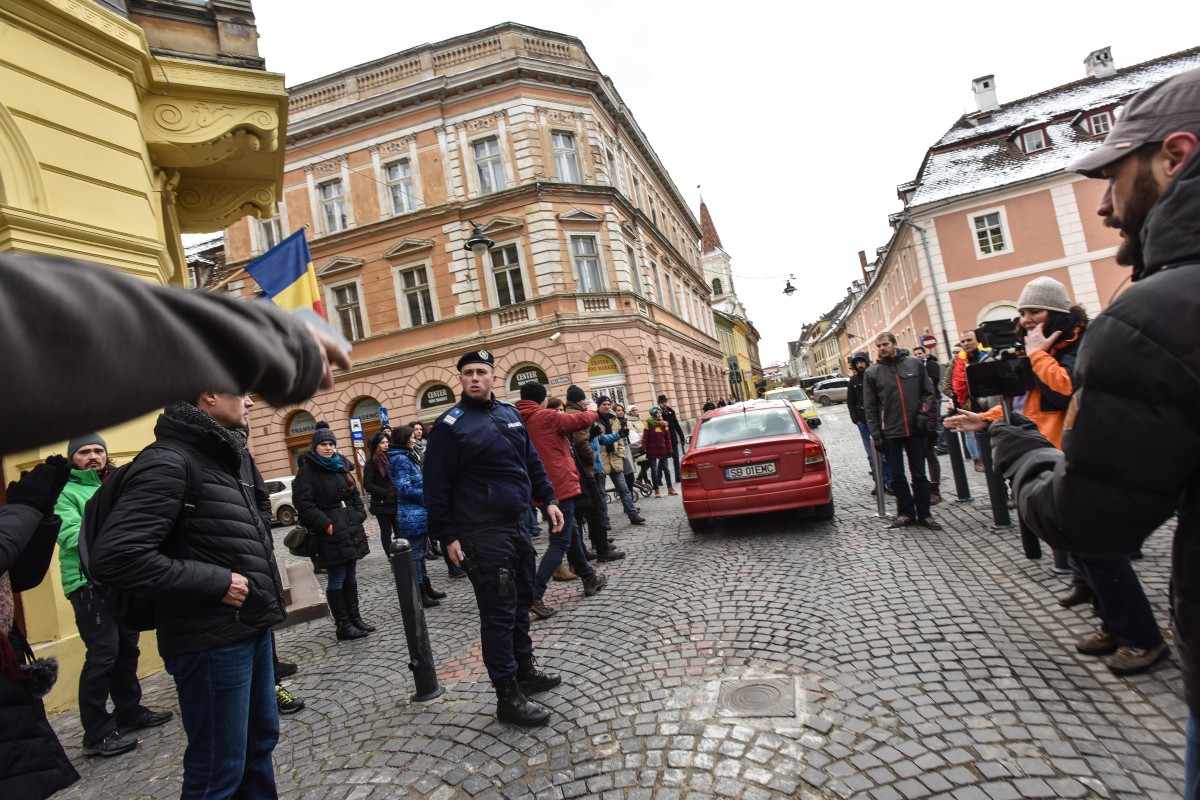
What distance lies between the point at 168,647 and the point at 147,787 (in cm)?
165

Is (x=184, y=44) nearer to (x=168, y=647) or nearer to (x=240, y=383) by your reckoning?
(x=168, y=647)

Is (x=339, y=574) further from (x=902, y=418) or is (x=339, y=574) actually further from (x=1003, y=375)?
(x=902, y=418)

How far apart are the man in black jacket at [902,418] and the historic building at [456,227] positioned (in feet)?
49.7

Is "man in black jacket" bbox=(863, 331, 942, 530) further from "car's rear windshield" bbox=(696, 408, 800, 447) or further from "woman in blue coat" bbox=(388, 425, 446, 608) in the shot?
"woman in blue coat" bbox=(388, 425, 446, 608)

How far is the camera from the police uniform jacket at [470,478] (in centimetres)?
373

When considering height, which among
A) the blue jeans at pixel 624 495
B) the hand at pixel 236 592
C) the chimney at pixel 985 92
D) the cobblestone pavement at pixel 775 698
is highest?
the chimney at pixel 985 92

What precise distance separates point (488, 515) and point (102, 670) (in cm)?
268

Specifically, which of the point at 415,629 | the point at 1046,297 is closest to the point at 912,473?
the point at 1046,297

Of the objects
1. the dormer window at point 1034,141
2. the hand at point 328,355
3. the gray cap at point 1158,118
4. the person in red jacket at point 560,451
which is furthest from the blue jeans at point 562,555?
the dormer window at point 1034,141

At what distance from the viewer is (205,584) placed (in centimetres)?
237

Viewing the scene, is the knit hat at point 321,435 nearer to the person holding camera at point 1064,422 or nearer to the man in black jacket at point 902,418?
the person holding camera at point 1064,422

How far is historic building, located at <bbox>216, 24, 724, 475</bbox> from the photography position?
21.9 metres

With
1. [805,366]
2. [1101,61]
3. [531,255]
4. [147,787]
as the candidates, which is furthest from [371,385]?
[805,366]

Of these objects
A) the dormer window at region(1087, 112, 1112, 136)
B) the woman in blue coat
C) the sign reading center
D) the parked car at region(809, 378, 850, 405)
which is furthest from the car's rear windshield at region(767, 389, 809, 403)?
the woman in blue coat
